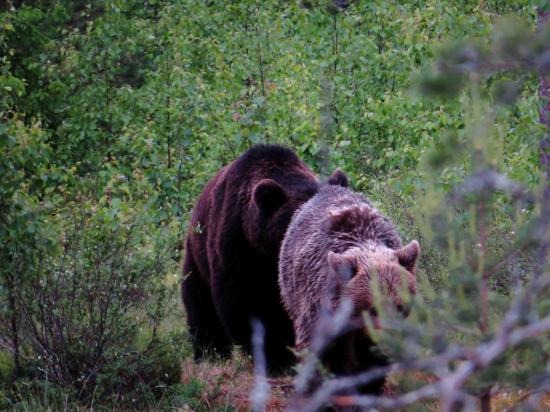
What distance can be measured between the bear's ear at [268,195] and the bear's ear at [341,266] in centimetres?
157

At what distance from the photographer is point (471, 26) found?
26.3 ft

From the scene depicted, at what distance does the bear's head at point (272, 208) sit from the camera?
20.6ft

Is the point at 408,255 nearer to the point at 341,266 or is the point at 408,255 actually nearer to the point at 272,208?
the point at 341,266

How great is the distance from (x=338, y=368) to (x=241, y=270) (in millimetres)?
1727

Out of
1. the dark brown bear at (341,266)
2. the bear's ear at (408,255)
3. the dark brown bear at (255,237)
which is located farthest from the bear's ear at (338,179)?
the bear's ear at (408,255)

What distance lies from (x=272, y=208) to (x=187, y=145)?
→ 4.95 meters

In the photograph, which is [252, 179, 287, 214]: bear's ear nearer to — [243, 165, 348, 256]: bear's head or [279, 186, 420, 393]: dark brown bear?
[243, 165, 348, 256]: bear's head

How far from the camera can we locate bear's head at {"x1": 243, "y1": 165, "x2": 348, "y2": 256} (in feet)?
20.6

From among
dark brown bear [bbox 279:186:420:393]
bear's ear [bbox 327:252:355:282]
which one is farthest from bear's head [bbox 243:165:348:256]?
bear's ear [bbox 327:252:355:282]

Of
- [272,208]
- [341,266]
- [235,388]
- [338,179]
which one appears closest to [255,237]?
[272,208]

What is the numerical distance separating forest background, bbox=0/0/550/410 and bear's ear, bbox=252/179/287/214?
0.66 metres

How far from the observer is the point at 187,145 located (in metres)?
11.1

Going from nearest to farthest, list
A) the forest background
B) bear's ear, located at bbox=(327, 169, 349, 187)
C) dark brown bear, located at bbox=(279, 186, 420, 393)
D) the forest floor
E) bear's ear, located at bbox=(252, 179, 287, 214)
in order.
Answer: the forest background
dark brown bear, located at bbox=(279, 186, 420, 393)
the forest floor
bear's ear, located at bbox=(252, 179, 287, 214)
bear's ear, located at bbox=(327, 169, 349, 187)

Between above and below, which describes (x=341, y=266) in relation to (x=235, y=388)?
above
